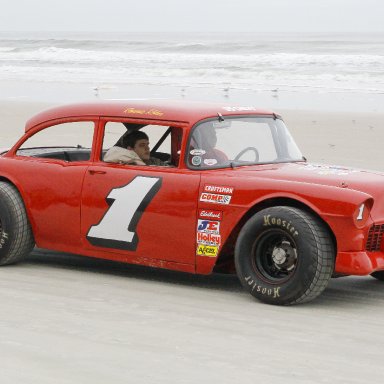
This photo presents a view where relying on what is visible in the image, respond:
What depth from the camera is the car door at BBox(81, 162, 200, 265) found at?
301 inches

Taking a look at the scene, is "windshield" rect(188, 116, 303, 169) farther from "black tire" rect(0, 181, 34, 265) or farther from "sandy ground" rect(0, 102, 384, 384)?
"black tire" rect(0, 181, 34, 265)

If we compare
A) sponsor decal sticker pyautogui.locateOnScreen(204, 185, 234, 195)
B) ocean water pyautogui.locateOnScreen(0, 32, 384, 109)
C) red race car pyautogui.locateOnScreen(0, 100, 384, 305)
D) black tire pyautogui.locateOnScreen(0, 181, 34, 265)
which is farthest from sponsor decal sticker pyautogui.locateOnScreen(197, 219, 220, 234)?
ocean water pyautogui.locateOnScreen(0, 32, 384, 109)

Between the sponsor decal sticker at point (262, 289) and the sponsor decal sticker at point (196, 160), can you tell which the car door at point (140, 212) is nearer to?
the sponsor decal sticker at point (196, 160)

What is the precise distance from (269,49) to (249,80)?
82.4 feet

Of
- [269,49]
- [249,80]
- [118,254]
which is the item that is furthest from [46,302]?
[269,49]

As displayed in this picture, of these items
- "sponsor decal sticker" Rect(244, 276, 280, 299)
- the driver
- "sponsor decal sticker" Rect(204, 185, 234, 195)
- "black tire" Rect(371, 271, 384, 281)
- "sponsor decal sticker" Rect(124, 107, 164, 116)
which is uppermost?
"sponsor decal sticker" Rect(124, 107, 164, 116)

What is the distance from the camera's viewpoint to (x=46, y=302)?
716 cm

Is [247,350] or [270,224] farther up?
[270,224]

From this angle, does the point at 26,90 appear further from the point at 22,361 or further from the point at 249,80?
the point at 22,361

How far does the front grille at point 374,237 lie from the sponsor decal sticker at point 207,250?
1074 mm

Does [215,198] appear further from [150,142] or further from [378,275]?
[378,275]

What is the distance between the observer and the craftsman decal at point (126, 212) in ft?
25.7

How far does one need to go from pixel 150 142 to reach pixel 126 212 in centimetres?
64

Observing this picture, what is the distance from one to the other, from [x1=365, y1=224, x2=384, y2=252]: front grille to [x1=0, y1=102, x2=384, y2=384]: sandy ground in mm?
411
